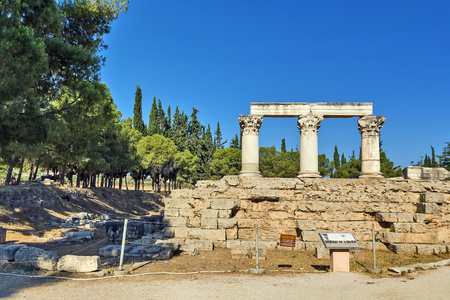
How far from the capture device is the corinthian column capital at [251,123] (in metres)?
16.4

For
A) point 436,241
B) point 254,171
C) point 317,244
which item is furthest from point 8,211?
point 436,241

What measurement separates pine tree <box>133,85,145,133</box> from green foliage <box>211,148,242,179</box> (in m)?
13.3

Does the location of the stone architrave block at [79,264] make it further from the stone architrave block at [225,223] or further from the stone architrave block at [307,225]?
the stone architrave block at [307,225]

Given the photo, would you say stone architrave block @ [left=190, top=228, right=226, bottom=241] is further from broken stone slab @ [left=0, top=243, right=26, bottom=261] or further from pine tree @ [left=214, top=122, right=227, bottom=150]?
pine tree @ [left=214, top=122, right=227, bottom=150]

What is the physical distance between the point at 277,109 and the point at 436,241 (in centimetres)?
903

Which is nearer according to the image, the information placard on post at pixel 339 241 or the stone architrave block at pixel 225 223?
the information placard on post at pixel 339 241

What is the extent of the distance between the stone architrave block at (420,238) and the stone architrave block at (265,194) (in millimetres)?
5132

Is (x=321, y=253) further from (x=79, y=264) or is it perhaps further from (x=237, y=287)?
(x=79, y=264)

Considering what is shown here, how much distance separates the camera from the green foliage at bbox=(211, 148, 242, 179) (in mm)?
50344

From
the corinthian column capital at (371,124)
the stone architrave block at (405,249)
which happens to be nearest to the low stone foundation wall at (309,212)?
the stone architrave block at (405,249)

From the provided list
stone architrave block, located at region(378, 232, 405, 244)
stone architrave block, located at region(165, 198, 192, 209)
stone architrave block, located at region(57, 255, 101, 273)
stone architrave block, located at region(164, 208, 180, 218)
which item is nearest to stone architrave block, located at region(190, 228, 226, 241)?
stone architrave block, located at region(164, 208, 180, 218)

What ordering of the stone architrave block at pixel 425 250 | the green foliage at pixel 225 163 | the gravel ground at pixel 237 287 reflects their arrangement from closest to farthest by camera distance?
the gravel ground at pixel 237 287 < the stone architrave block at pixel 425 250 < the green foliage at pixel 225 163

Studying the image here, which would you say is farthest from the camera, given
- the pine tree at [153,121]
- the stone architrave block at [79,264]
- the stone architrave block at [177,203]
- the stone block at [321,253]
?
the pine tree at [153,121]

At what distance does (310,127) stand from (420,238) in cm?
697
